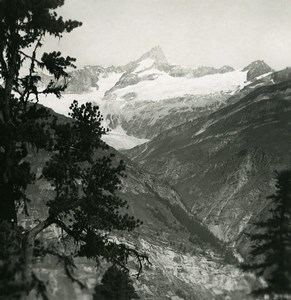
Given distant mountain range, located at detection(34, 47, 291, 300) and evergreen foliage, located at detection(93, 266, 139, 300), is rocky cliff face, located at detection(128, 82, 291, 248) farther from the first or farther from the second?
evergreen foliage, located at detection(93, 266, 139, 300)

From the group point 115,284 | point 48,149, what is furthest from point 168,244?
point 48,149

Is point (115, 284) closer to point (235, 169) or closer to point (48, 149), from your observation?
point (48, 149)

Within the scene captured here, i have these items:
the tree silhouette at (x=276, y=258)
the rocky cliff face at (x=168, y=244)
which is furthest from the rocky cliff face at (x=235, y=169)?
the tree silhouette at (x=276, y=258)

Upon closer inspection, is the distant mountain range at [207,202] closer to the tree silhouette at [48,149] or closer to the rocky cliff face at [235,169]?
the rocky cliff face at [235,169]

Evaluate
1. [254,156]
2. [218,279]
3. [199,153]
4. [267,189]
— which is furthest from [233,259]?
[199,153]

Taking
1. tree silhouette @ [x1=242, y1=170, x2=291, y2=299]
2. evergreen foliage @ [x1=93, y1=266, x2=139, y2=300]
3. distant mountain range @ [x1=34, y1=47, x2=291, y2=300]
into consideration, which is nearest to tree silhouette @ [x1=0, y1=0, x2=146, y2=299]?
tree silhouette @ [x1=242, y1=170, x2=291, y2=299]

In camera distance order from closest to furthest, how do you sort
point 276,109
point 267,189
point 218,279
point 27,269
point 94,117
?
point 27,269 < point 94,117 < point 218,279 < point 267,189 < point 276,109

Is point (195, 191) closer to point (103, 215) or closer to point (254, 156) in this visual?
point (254, 156)

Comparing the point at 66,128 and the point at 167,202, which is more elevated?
the point at 66,128
